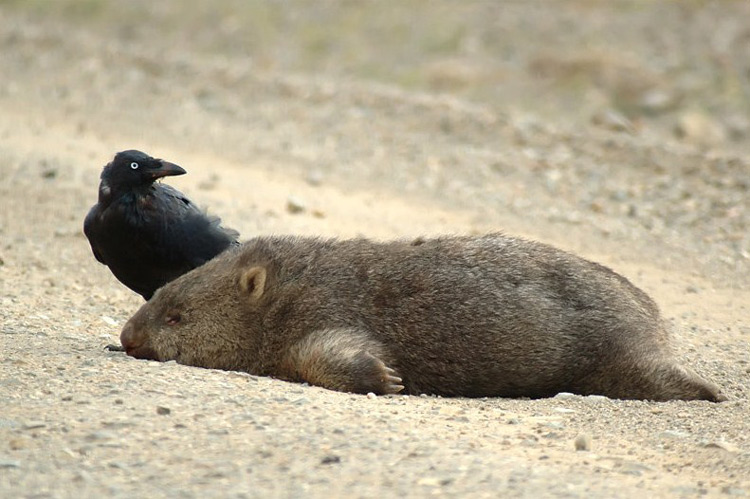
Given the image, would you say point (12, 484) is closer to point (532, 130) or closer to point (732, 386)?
point (732, 386)

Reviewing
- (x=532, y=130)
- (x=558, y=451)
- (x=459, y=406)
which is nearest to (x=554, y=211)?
(x=532, y=130)

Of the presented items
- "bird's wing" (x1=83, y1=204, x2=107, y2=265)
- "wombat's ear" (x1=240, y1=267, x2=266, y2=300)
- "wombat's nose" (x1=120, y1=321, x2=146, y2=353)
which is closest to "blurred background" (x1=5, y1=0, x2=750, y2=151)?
"bird's wing" (x1=83, y1=204, x2=107, y2=265)

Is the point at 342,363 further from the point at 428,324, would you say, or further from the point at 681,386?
the point at 681,386

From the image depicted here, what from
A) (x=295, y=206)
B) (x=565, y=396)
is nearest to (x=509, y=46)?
(x=295, y=206)

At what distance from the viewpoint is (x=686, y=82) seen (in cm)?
1800

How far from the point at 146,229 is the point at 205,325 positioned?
3.85ft

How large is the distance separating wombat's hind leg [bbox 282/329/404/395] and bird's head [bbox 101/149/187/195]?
2.03 metres

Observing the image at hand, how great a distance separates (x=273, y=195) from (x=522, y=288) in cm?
629

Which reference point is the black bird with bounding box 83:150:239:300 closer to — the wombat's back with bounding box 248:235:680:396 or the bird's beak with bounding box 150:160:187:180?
the bird's beak with bounding box 150:160:187:180

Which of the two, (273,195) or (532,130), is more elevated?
(532,130)

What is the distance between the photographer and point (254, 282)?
25.7 ft

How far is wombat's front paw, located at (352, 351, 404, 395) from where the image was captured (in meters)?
7.23

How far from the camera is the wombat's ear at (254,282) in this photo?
782 centimetres

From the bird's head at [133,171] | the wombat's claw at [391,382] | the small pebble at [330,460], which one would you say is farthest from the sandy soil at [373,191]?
the bird's head at [133,171]
